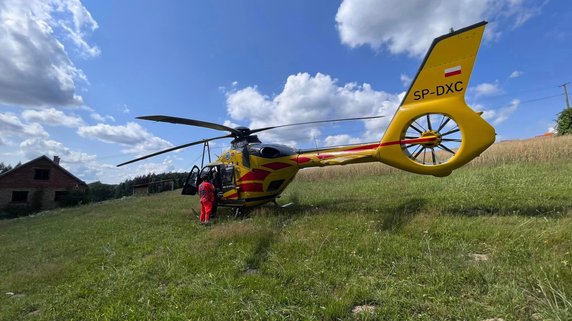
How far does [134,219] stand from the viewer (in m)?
14.3

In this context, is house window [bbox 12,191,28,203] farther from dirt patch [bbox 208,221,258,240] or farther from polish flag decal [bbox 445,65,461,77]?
polish flag decal [bbox 445,65,461,77]

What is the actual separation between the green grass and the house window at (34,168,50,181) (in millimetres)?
42942

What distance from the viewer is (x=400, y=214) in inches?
336

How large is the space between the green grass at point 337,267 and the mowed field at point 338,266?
Result: 0.02 m

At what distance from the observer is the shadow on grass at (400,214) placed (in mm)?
7592

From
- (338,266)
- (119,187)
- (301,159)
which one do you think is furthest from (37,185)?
(338,266)

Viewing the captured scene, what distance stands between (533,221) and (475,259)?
229 cm

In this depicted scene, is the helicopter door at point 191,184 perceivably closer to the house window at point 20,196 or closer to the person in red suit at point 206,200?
the person in red suit at point 206,200

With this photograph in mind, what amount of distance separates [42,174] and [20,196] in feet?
12.9

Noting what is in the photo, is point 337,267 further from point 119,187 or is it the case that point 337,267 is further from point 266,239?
point 119,187

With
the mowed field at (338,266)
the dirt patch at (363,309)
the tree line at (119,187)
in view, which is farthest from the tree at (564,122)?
the tree line at (119,187)

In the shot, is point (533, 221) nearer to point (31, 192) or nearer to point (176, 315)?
point (176, 315)

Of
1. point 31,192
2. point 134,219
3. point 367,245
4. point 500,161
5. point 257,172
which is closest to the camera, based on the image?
point 367,245

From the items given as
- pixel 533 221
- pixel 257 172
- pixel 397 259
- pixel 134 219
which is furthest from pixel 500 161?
pixel 134 219
